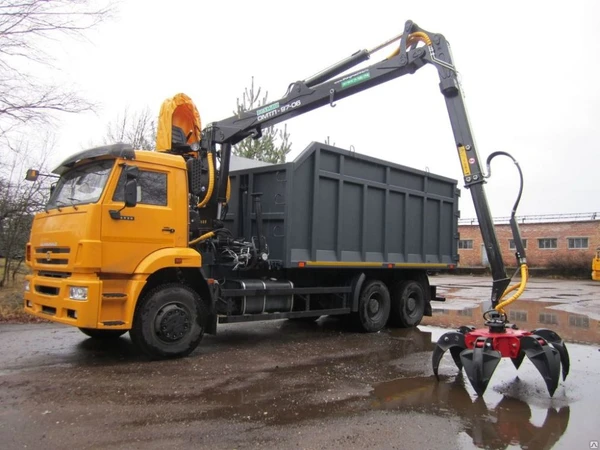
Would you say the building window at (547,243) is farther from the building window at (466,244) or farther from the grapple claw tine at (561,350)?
the grapple claw tine at (561,350)

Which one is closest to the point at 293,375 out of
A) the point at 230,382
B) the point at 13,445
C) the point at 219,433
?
the point at 230,382

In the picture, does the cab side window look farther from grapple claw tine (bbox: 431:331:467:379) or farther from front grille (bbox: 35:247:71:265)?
grapple claw tine (bbox: 431:331:467:379)

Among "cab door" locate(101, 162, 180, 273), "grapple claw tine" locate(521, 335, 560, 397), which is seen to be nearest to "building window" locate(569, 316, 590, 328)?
"grapple claw tine" locate(521, 335, 560, 397)

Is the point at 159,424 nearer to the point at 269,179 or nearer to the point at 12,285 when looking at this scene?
the point at 269,179

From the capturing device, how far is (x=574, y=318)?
11.9 metres

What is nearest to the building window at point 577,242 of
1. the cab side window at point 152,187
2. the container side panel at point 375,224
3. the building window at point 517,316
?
the building window at point 517,316

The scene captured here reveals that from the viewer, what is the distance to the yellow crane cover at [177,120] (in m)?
7.53

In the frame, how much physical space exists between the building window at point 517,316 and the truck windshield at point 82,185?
977 cm

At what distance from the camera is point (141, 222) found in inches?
246

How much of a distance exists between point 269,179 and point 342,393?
12.9 feet

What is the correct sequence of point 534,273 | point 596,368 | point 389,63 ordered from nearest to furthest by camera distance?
point 596,368 < point 389,63 < point 534,273

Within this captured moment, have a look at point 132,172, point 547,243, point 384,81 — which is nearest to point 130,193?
point 132,172

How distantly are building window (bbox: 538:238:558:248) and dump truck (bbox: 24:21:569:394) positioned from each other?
32.0 metres

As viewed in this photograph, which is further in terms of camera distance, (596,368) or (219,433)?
(596,368)
